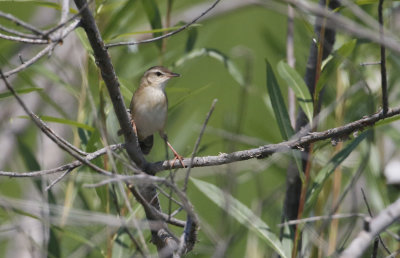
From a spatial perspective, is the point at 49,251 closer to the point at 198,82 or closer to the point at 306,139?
the point at 306,139

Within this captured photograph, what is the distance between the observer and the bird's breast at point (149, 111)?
258 cm

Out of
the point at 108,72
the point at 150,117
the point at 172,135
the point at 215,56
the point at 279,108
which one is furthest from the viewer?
the point at 172,135

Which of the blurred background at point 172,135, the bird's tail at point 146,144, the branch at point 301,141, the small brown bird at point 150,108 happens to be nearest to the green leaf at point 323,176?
the blurred background at point 172,135

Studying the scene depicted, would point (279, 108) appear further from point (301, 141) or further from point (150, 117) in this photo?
point (150, 117)

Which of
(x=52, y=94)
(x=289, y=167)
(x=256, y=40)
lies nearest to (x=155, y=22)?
(x=289, y=167)

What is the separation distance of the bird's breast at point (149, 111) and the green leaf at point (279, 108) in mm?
767

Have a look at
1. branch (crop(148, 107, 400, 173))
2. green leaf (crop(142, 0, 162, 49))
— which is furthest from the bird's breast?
branch (crop(148, 107, 400, 173))

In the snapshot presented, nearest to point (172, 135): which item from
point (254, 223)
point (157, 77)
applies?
point (157, 77)

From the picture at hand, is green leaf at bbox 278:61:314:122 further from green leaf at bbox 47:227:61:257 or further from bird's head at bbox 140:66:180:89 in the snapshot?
green leaf at bbox 47:227:61:257

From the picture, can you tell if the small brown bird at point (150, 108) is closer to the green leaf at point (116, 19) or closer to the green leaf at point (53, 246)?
the green leaf at point (116, 19)

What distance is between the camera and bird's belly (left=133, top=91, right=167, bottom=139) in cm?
257

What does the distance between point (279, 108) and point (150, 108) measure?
38.7 inches

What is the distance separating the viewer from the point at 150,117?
2609mm

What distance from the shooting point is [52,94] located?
3.78m
